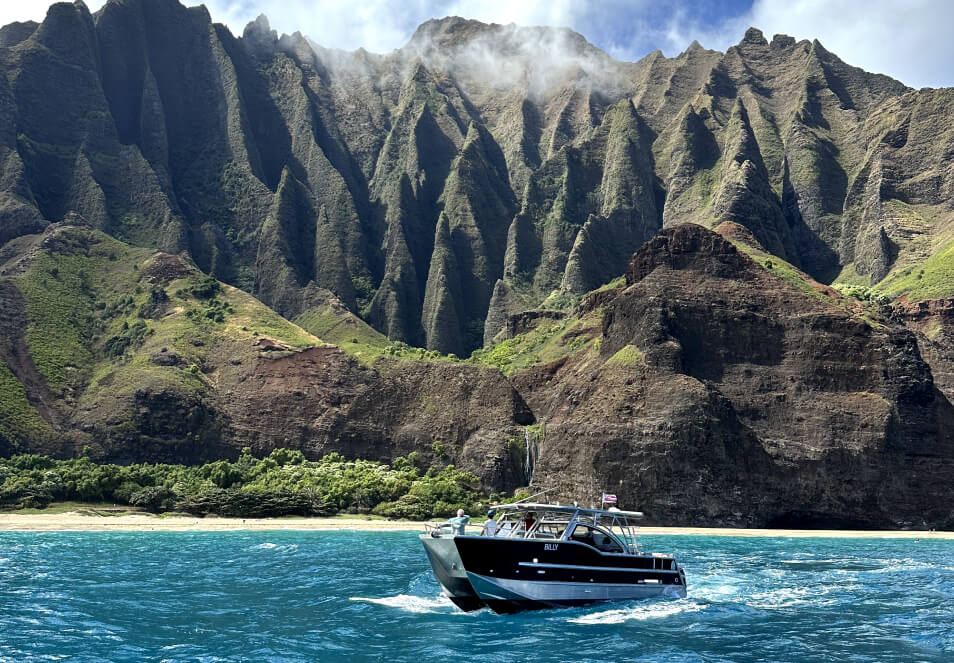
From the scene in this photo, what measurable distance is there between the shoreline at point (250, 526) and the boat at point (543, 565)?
53520mm

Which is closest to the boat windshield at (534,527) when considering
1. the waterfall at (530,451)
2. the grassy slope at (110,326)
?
the waterfall at (530,451)

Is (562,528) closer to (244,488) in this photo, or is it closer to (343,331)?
(244,488)

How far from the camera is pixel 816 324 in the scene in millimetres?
126375

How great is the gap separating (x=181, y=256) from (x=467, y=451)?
94.2 metres

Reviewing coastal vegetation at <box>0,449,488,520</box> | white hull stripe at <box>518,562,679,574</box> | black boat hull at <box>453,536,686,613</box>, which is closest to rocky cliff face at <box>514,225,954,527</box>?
coastal vegetation at <box>0,449,488,520</box>

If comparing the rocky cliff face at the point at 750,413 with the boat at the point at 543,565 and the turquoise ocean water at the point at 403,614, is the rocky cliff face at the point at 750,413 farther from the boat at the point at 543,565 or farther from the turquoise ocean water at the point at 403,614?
the boat at the point at 543,565

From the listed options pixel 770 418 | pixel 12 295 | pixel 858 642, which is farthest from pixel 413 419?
pixel 858 642

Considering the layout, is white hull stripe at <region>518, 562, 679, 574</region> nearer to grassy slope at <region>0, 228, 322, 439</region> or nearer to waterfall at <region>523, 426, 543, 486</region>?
waterfall at <region>523, 426, 543, 486</region>

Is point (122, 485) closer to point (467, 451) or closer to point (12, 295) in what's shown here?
point (467, 451)

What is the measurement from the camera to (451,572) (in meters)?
45.7

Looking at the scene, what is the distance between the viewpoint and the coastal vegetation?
377 feet

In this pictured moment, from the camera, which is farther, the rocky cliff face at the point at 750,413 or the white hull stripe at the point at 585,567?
the rocky cliff face at the point at 750,413

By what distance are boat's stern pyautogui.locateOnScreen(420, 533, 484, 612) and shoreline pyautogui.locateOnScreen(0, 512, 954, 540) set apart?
58032mm

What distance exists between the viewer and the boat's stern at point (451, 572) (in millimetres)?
45156
